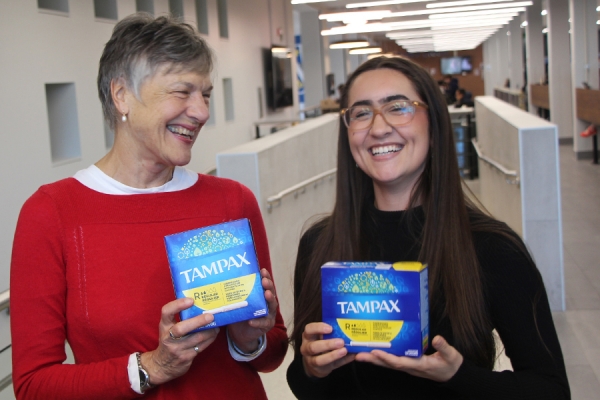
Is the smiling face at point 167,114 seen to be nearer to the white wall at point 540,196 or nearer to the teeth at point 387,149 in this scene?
the teeth at point 387,149

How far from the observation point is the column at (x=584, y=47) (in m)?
14.3

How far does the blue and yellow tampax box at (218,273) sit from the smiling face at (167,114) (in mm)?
247

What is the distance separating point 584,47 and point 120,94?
14507 mm

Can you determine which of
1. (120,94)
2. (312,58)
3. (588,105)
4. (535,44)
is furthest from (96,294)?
(312,58)

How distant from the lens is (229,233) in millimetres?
1511

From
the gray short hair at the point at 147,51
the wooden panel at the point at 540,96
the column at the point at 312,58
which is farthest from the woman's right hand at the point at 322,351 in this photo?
the column at the point at 312,58

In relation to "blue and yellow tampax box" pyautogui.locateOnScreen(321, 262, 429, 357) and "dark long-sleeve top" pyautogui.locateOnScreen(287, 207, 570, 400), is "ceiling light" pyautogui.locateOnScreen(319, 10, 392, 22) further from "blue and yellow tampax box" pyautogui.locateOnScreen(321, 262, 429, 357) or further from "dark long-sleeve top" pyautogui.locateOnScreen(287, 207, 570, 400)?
"blue and yellow tampax box" pyautogui.locateOnScreen(321, 262, 429, 357)

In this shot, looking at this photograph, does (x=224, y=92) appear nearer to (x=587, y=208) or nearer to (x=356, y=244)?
(x=587, y=208)

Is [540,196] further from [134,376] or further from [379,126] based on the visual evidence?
[134,376]

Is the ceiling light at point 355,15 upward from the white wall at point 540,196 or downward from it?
upward

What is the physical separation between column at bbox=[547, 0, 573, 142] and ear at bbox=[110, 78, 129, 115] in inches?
629

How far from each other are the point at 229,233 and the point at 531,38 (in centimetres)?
2092

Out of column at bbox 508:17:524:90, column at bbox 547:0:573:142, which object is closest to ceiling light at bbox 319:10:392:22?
column at bbox 547:0:573:142

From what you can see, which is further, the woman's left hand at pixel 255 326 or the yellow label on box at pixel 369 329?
the woman's left hand at pixel 255 326
